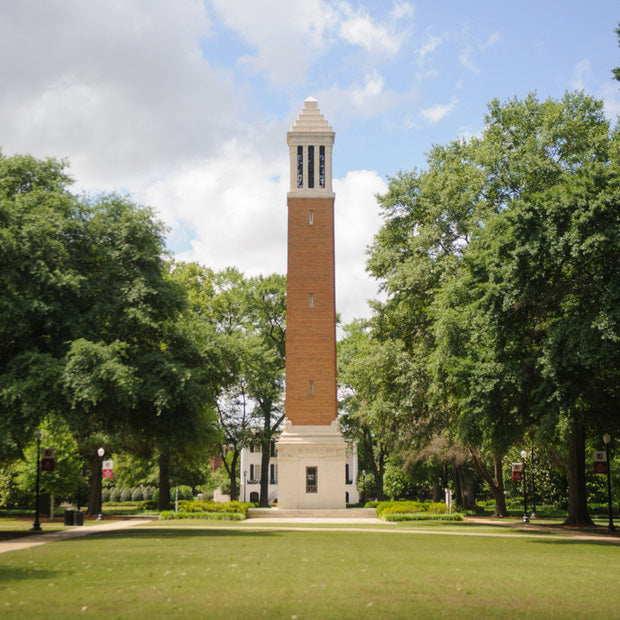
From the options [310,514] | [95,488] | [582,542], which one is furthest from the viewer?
[95,488]

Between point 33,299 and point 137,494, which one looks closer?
point 33,299

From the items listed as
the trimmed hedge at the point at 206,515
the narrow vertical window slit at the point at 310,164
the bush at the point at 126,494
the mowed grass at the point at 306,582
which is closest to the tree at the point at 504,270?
the mowed grass at the point at 306,582

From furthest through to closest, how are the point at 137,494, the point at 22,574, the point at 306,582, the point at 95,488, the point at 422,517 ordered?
the point at 137,494 → the point at 95,488 → the point at 422,517 → the point at 22,574 → the point at 306,582

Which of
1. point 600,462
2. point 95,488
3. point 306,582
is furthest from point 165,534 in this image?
point 95,488

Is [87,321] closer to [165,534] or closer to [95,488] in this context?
[165,534]

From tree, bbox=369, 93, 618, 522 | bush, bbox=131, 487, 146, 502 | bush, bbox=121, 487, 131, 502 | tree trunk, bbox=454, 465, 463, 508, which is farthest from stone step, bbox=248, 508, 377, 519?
bush, bbox=121, 487, 131, 502

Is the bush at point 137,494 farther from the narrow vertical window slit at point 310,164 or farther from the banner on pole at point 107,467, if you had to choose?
the narrow vertical window slit at point 310,164

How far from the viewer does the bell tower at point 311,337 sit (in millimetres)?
42344

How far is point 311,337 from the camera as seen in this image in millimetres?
43719

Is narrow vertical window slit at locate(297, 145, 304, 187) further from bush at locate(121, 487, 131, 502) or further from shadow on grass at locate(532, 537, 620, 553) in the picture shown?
bush at locate(121, 487, 131, 502)

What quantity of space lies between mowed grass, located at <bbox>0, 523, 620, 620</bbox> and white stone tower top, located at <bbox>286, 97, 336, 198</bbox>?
105ft

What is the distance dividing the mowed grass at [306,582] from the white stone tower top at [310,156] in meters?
32.1

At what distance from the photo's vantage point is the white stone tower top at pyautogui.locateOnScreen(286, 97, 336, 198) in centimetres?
4628

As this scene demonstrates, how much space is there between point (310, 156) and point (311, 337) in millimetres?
12013
